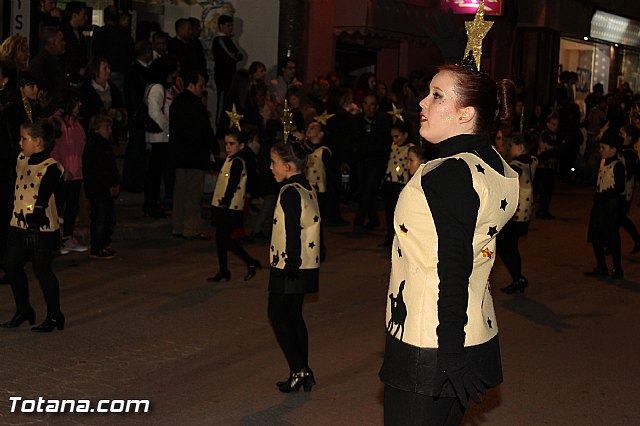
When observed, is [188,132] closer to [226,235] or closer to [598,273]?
[226,235]

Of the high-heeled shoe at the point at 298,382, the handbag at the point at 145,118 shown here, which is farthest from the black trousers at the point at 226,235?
the high-heeled shoe at the point at 298,382

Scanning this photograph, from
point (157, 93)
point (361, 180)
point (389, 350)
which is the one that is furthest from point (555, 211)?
point (389, 350)

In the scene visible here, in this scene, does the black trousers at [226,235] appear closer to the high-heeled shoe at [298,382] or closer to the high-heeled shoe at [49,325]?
the high-heeled shoe at [49,325]

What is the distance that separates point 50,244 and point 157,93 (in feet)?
20.0

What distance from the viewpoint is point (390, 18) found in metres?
22.5

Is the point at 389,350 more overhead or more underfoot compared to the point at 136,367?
more overhead

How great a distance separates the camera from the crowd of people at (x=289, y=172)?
3875 millimetres

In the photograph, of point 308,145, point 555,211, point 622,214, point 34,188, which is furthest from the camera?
point 555,211

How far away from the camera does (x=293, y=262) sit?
7051 millimetres

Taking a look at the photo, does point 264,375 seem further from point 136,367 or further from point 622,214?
point 622,214

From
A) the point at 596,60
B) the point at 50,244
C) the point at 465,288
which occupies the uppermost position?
the point at 596,60

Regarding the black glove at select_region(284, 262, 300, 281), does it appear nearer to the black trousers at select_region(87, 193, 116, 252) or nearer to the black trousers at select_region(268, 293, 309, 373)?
the black trousers at select_region(268, 293, 309, 373)

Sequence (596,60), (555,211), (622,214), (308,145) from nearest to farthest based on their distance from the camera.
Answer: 1. (622,214)
2. (308,145)
3. (555,211)
4. (596,60)

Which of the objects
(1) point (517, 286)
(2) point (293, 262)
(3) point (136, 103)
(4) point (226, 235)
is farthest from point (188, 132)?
(2) point (293, 262)
